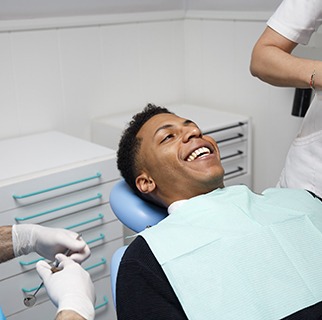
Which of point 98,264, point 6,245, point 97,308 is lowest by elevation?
point 97,308

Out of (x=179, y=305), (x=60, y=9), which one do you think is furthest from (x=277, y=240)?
(x=60, y=9)

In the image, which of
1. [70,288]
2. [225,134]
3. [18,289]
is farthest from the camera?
[225,134]

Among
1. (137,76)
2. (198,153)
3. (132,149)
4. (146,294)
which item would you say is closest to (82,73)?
(137,76)

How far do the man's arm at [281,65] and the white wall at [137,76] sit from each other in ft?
2.68

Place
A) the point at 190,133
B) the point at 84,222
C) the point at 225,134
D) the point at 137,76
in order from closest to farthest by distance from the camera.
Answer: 1. the point at 190,133
2. the point at 84,222
3. the point at 225,134
4. the point at 137,76

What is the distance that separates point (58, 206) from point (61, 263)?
0.72m

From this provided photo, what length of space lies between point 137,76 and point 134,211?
4.39 feet

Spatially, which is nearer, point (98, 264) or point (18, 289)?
point (18, 289)

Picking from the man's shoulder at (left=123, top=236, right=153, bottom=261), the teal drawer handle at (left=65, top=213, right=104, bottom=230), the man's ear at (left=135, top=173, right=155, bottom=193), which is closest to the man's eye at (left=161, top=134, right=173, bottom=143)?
the man's ear at (left=135, top=173, right=155, bottom=193)

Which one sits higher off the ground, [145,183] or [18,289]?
[145,183]

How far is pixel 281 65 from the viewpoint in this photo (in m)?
1.50

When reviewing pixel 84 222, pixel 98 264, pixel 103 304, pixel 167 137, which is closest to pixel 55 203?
pixel 84 222

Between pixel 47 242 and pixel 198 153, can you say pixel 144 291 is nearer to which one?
pixel 47 242

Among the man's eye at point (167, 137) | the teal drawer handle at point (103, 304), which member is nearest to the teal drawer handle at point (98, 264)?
the teal drawer handle at point (103, 304)
